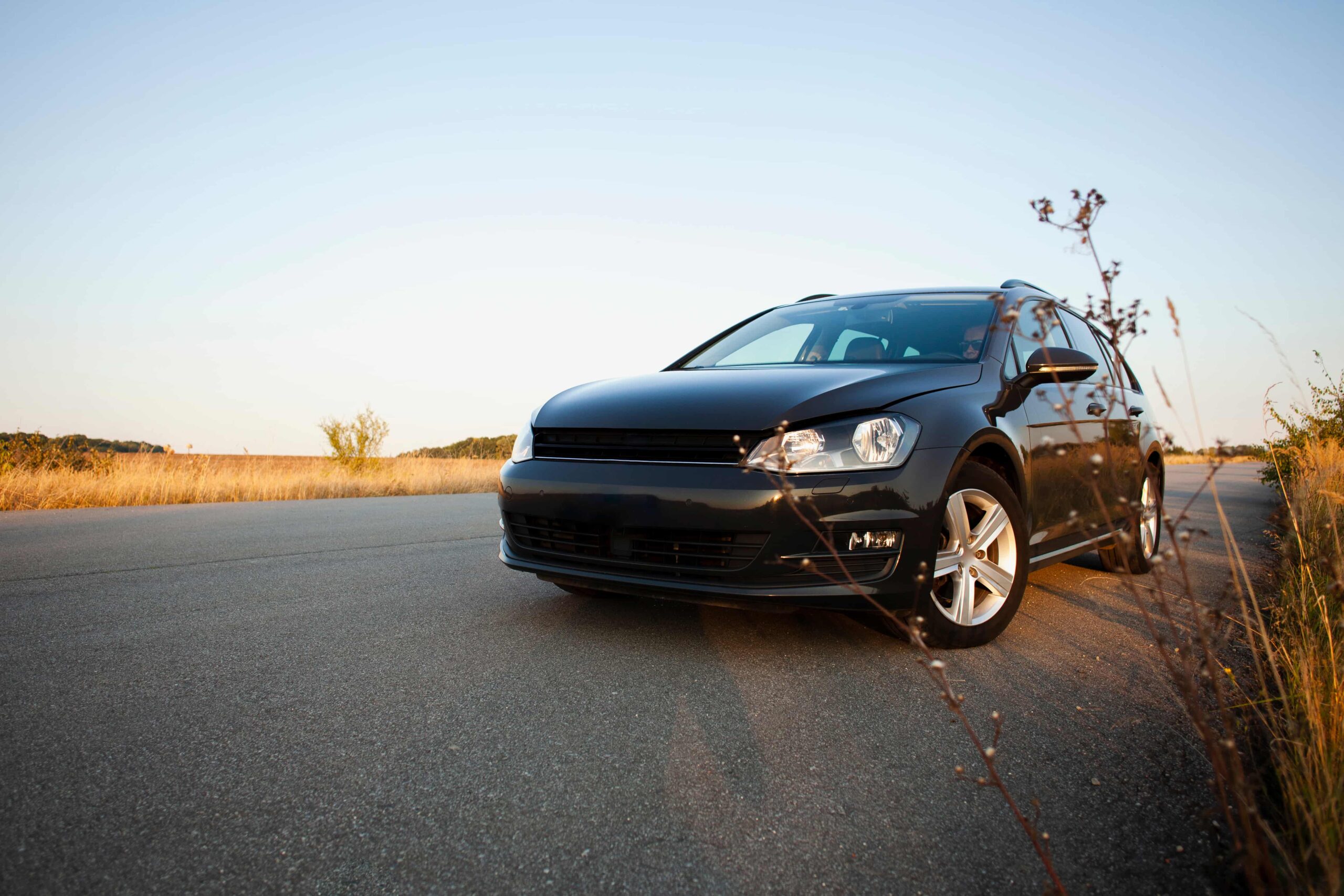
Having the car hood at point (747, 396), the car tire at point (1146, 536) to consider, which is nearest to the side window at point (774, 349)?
the car hood at point (747, 396)

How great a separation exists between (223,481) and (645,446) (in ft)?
34.8

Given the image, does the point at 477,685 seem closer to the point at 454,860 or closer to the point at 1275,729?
the point at 454,860

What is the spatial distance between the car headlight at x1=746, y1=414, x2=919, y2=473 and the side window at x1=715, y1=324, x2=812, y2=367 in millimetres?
1384

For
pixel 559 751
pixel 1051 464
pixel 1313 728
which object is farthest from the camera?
pixel 1051 464

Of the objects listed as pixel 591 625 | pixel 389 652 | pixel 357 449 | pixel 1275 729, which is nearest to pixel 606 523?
pixel 591 625

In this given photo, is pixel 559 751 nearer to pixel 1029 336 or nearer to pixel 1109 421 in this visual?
pixel 1029 336

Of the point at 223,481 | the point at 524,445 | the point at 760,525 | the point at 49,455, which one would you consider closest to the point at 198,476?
the point at 223,481

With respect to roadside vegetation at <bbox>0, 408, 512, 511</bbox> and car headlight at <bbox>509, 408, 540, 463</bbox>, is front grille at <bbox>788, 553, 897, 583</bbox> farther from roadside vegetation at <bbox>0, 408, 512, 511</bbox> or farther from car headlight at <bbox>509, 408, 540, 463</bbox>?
roadside vegetation at <bbox>0, 408, 512, 511</bbox>

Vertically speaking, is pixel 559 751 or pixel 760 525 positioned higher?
pixel 760 525

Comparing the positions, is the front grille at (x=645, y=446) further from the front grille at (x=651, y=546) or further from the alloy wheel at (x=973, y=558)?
the alloy wheel at (x=973, y=558)

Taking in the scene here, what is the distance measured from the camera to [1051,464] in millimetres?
3896

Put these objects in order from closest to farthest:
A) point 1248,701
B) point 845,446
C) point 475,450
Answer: point 1248,701
point 845,446
point 475,450

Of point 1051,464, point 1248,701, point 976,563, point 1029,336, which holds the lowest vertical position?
point 1248,701

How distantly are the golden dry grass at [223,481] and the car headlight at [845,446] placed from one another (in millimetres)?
9708
